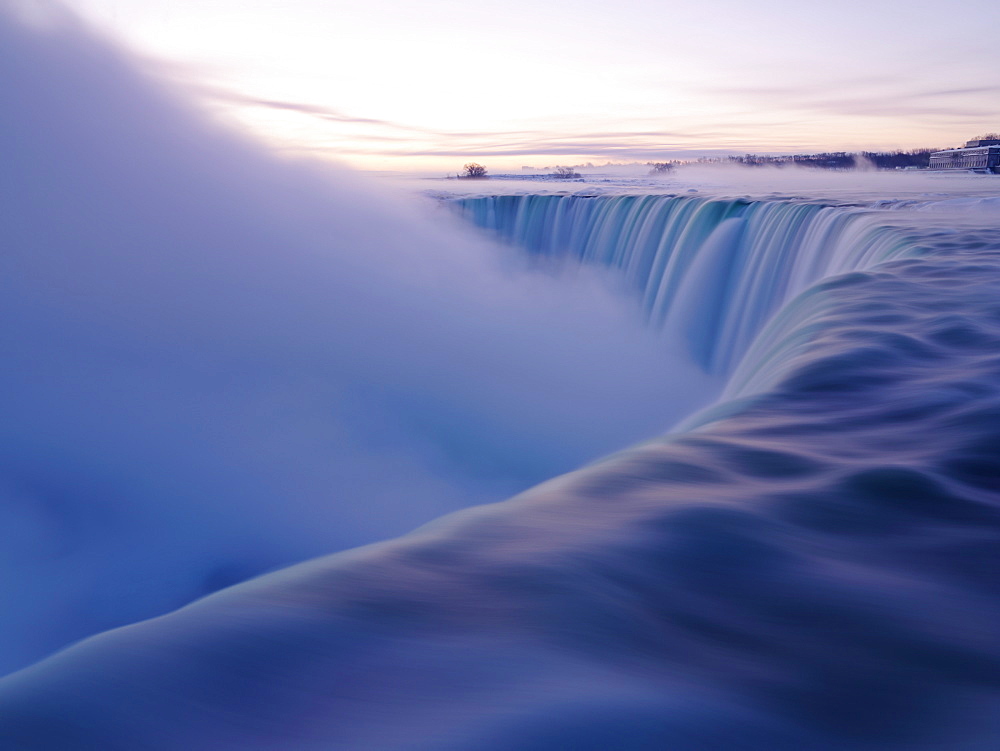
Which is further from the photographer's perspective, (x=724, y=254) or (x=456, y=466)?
(x=724, y=254)

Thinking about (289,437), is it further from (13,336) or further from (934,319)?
(934,319)

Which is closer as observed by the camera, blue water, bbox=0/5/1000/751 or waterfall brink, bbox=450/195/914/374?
blue water, bbox=0/5/1000/751

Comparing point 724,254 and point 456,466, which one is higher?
point 724,254

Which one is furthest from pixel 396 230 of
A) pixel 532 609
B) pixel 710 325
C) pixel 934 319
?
pixel 532 609
